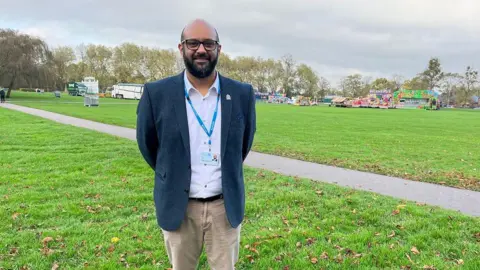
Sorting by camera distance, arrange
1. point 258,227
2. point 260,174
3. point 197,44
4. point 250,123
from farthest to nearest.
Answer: point 260,174 → point 258,227 → point 250,123 → point 197,44

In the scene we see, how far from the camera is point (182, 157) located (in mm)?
2303

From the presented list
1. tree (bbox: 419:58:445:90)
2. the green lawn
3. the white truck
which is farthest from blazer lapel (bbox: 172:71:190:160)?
tree (bbox: 419:58:445:90)

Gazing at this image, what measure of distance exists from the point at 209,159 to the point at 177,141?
22 cm

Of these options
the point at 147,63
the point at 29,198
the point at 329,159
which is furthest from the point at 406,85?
the point at 29,198

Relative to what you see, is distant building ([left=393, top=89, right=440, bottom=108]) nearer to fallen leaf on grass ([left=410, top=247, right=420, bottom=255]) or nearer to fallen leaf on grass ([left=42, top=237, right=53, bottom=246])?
fallen leaf on grass ([left=410, top=247, right=420, bottom=255])

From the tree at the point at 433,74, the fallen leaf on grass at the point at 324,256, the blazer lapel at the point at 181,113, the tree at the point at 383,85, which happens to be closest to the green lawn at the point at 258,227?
the fallen leaf on grass at the point at 324,256

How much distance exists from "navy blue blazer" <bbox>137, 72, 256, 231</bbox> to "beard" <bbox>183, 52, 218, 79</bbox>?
0.41 feet

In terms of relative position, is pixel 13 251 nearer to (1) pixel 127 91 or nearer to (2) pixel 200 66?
(2) pixel 200 66

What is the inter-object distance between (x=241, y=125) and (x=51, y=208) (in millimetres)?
4384

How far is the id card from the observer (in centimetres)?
233

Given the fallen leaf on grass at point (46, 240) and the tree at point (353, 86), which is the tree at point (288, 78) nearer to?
the tree at point (353, 86)

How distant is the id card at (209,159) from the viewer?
2332 mm

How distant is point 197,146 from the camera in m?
2.33

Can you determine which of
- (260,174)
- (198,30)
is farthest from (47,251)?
(260,174)
